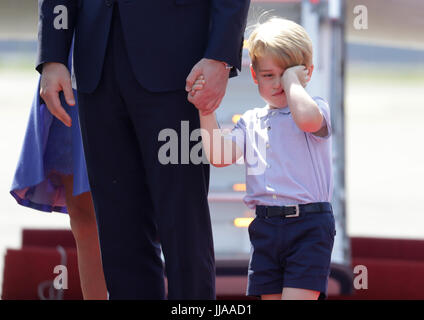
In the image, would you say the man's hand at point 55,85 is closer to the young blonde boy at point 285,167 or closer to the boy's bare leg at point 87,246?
the young blonde boy at point 285,167

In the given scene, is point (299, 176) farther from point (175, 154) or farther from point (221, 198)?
point (221, 198)

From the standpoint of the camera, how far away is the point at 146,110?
2.02 meters

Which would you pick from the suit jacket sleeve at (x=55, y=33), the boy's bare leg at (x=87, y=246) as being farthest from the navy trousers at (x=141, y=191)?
the boy's bare leg at (x=87, y=246)

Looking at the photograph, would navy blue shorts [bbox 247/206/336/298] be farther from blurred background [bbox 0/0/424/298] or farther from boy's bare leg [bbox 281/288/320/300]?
blurred background [bbox 0/0/424/298]

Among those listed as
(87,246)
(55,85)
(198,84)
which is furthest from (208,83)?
(87,246)

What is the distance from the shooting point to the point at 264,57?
Answer: 7.26 feet

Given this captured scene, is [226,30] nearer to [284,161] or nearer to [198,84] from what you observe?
[198,84]

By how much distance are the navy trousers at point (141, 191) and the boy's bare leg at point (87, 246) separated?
0.53 meters

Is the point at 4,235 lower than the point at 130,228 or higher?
lower

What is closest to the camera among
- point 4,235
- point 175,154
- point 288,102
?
point 175,154

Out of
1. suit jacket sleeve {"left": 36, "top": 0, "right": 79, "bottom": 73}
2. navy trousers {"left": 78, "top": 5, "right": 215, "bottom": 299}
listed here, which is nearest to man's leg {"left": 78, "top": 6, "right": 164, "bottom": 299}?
navy trousers {"left": 78, "top": 5, "right": 215, "bottom": 299}

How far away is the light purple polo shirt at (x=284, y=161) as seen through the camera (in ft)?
7.20
